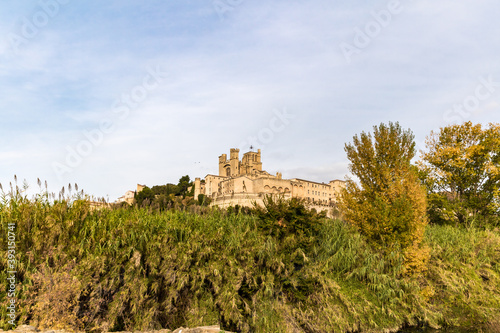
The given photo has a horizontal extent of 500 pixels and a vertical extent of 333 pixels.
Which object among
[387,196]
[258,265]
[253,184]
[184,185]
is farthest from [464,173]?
[184,185]

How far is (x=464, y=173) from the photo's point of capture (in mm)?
22344

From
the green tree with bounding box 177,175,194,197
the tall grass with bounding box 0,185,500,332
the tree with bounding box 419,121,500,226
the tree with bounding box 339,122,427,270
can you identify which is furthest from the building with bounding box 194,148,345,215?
the tall grass with bounding box 0,185,500,332

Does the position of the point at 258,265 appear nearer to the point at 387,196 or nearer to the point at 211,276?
the point at 211,276

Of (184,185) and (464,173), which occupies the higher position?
(184,185)

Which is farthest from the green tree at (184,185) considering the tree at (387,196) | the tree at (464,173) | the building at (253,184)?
the tree at (387,196)

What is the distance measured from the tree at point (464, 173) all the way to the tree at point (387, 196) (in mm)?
11995

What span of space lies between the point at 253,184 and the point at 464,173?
176 ft

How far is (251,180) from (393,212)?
6323 centimetres

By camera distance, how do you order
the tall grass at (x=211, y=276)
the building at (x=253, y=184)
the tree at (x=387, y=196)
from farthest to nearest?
the building at (x=253, y=184)
the tree at (x=387, y=196)
the tall grass at (x=211, y=276)

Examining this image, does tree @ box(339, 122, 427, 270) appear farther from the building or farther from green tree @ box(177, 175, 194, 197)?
green tree @ box(177, 175, 194, 197)

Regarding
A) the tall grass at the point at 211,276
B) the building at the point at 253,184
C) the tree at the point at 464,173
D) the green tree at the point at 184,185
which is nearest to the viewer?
the tall grass at the point at 211,276

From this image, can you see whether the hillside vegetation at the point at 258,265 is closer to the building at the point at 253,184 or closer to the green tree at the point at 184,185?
the building at the point at 253,184

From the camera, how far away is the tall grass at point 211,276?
21.9 ft

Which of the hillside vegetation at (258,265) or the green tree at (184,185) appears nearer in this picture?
the hillside vegetation at (258,265)
